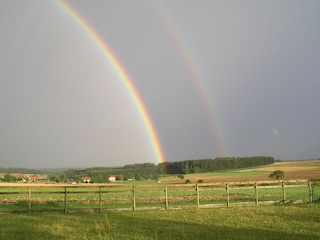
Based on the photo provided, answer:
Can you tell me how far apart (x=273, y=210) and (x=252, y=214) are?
188 centimetres

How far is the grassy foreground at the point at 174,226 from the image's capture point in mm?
9484

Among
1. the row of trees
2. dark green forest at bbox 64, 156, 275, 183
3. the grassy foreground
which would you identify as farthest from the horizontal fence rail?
the row of trees

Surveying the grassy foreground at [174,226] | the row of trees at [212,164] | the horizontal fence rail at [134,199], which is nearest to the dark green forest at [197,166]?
the row of trees at [212,164]

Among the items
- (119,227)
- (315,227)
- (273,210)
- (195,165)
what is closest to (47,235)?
(119,227)

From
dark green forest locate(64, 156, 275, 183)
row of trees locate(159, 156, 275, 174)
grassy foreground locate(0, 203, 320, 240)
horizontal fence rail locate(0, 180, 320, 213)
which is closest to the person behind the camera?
grassy foreground locate(0, 203, 320, 240)

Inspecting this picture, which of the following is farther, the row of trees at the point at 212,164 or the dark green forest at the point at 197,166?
the row of trees at the point at 212,164

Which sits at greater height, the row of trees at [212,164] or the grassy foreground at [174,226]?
the row of trees at [212,164]

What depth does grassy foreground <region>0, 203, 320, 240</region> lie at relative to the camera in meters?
9.48

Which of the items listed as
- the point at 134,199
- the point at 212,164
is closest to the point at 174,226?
the point at 134,199

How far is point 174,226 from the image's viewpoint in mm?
11164

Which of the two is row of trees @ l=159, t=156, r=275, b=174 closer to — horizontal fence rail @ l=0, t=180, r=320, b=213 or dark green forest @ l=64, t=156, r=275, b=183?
dark green forest @ l=64, t=156, r=275, b=183

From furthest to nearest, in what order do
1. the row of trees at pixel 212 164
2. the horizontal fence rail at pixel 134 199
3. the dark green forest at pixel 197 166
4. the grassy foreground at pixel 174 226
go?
1. the row of trees at pixel 212 164
2. the dark green forest at pixel 197 166
3. the horizontal fence rail at pixel 134 199
4. the grassy foreground at pixel 174 226

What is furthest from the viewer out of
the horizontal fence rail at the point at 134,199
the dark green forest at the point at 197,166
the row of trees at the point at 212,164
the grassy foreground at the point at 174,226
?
the row of trees at the point at 212,164

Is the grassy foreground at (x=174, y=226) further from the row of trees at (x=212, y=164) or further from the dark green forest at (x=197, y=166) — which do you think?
the row of trees at (x=212, y=164)
